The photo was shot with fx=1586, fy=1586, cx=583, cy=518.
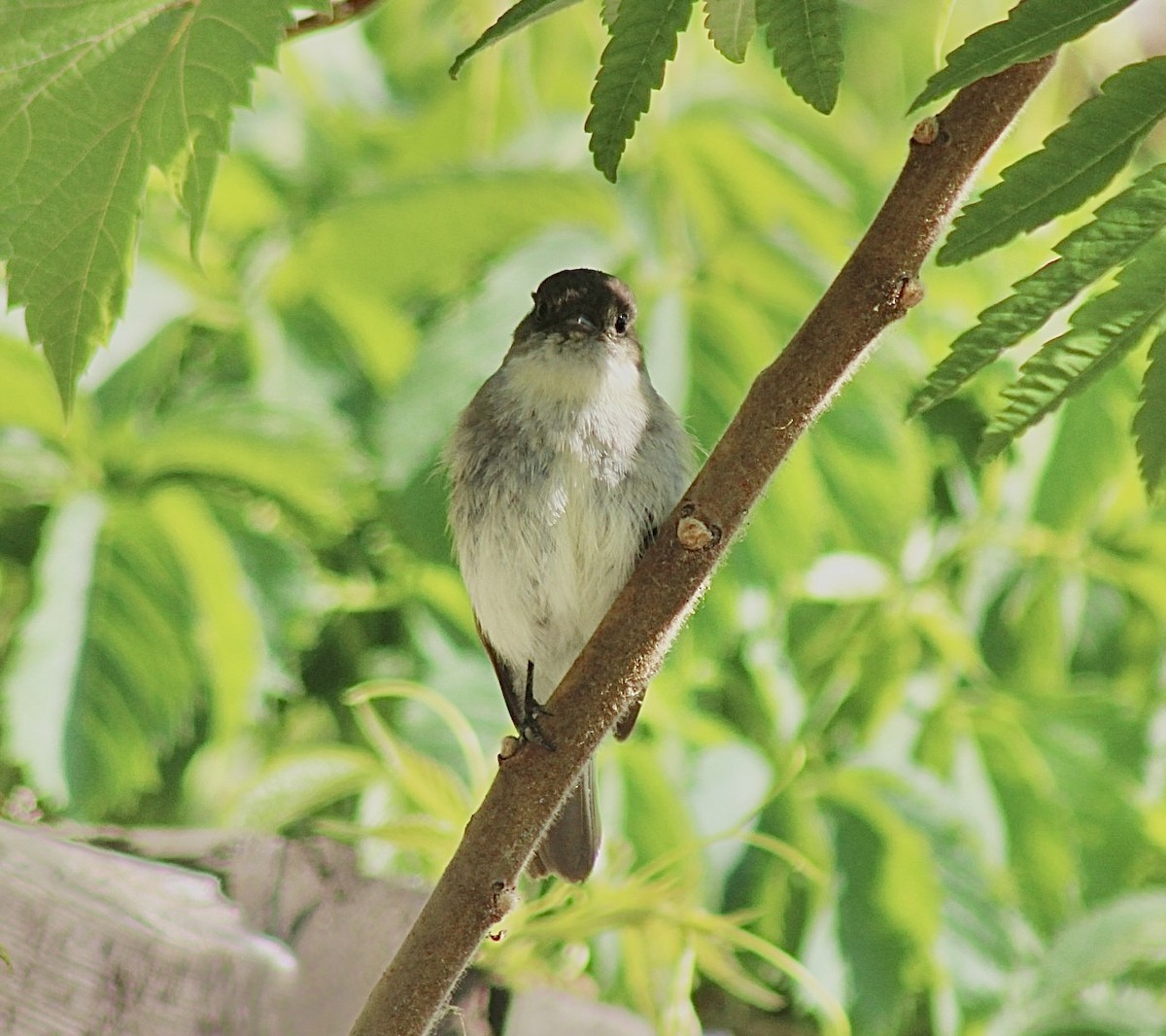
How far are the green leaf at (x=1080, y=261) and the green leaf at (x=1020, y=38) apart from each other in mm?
112

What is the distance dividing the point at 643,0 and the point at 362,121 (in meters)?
2.67

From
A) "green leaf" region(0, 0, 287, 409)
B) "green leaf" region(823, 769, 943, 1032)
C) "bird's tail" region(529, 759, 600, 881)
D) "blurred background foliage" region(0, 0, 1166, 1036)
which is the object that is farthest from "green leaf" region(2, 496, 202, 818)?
"green leaf" region(0, 0, 287, 409)

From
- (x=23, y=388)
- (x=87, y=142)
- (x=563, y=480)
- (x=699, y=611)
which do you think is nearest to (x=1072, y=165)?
(x=87, y=142)

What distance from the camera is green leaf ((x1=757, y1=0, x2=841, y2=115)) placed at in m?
0.98

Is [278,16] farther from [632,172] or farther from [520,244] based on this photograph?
[632,172]

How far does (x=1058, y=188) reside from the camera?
98 centimetres

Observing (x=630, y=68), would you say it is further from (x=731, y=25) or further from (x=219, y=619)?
(x=219, y=619)

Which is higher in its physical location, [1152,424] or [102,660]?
[1152,424]

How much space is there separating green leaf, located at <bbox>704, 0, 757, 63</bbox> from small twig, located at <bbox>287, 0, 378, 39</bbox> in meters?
0.36

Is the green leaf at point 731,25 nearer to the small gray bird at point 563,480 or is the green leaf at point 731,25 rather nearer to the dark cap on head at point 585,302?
the small gray bird at point 563,480

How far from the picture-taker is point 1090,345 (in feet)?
3.33

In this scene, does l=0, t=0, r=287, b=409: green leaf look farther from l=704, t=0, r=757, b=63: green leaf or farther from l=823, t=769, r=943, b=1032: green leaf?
l=823, t=769, r=943, b=1032: green leaf

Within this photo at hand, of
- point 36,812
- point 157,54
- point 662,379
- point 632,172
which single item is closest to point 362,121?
point 632,172

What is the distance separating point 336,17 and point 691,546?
0.56m
